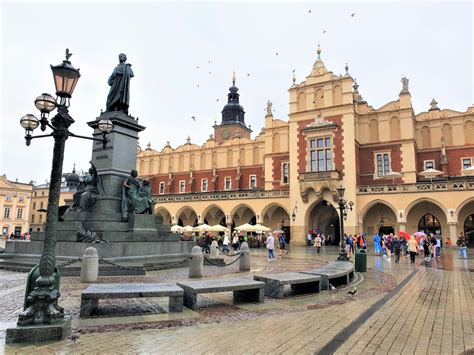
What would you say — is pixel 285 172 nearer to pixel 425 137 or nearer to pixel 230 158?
pixel 230 158

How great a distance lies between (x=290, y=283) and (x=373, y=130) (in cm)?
3215

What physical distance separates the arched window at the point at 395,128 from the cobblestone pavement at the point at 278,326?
1137 inches

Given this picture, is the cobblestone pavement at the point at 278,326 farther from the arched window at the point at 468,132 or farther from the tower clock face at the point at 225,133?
the tower clock face at the point at 225,133

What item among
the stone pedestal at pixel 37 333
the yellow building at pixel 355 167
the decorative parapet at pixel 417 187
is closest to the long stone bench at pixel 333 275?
the stone pedestal at pixel 37 333

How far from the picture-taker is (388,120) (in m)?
35.4

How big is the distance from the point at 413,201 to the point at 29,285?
30.8m

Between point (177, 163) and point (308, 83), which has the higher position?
point (308, 83)

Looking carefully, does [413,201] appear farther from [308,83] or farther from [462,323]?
[462,323]

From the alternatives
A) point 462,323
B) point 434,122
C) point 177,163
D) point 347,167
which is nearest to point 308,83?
point 347,167

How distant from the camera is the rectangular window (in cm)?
3422

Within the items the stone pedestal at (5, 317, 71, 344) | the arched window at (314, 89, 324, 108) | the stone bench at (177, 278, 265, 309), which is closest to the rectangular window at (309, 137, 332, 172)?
the arched window at (314, 89, 324, 108)

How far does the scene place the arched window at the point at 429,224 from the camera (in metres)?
31.9

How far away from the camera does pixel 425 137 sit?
3653 cm

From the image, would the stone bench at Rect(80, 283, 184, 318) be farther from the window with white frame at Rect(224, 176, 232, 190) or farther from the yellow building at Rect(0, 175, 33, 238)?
the yellow building at Rect(0, 175, 33, 238)
